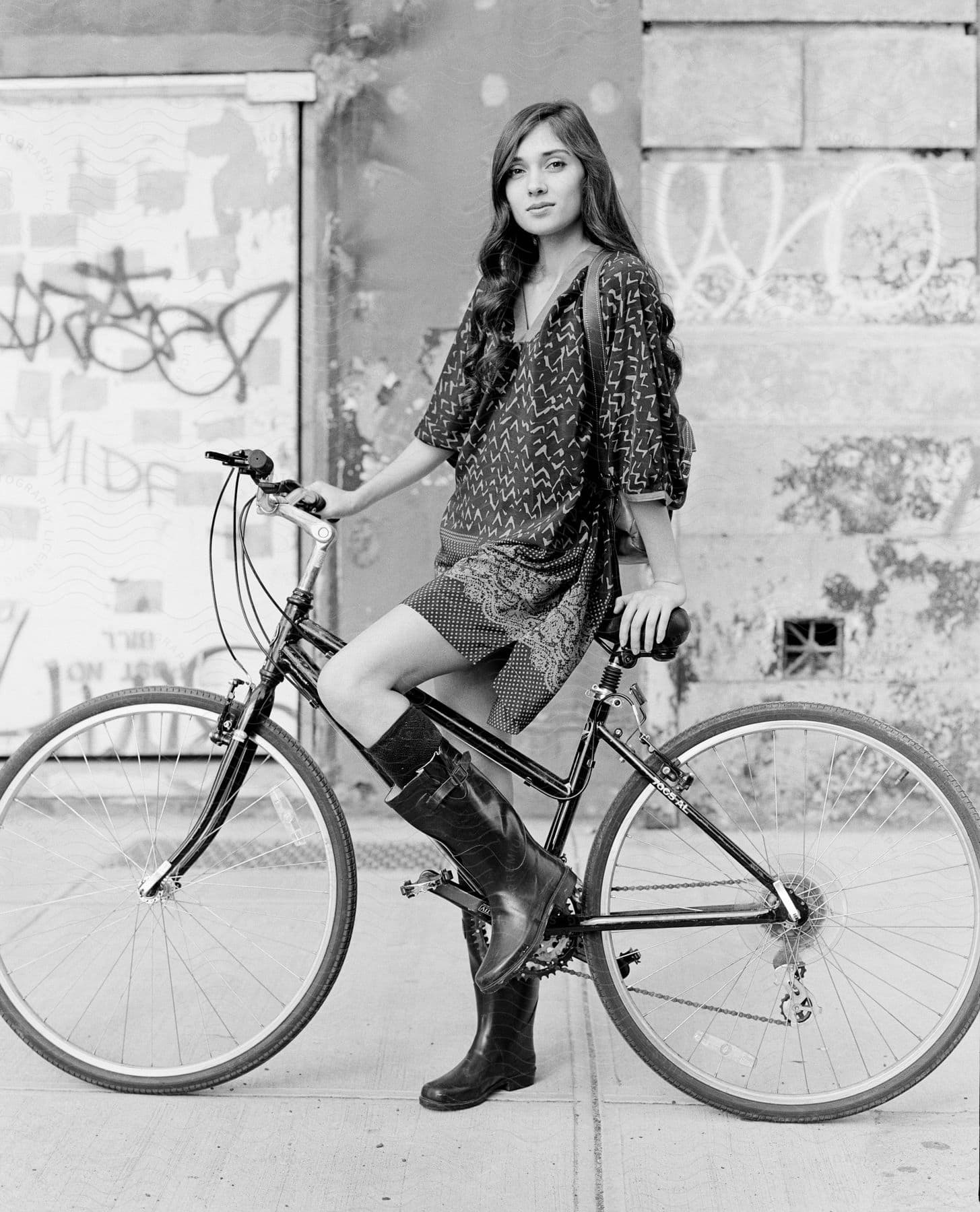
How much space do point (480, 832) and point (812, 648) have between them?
2473 mm

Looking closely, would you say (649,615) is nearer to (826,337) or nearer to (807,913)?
(807,913)

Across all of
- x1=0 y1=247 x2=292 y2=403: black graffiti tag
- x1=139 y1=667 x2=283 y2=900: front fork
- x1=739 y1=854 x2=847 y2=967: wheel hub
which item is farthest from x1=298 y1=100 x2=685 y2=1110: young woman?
x1=0 y1=247 x2=292 y2=403: black graffiti tag

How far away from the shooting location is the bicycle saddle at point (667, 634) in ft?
8.21

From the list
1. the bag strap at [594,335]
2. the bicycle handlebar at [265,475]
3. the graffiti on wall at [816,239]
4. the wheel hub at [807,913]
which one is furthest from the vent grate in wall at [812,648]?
the bicycle handlebar at [265,475]

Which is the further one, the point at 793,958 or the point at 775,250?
the point at 775,250

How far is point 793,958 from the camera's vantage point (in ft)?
8.47

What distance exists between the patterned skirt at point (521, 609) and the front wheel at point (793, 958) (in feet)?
0.94

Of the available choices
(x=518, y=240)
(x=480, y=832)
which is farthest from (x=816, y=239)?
(x=480, y=832)

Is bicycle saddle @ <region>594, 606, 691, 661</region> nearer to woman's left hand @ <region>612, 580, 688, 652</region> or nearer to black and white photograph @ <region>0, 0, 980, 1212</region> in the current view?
woman's left hand @ <region>612, 580, 688, 652</region>

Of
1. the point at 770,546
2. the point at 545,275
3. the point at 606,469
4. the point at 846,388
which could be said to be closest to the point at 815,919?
the point at 606,469

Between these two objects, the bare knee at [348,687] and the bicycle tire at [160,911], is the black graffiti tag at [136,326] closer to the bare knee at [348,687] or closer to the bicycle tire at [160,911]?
the bicycle tire at [160,911]

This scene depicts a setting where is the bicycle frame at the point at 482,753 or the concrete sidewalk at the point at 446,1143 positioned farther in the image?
the bicycle frame at the point at 482,753

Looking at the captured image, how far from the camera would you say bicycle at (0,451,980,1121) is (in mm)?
2566

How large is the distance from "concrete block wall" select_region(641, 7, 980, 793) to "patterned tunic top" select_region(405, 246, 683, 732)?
2.02 meters
